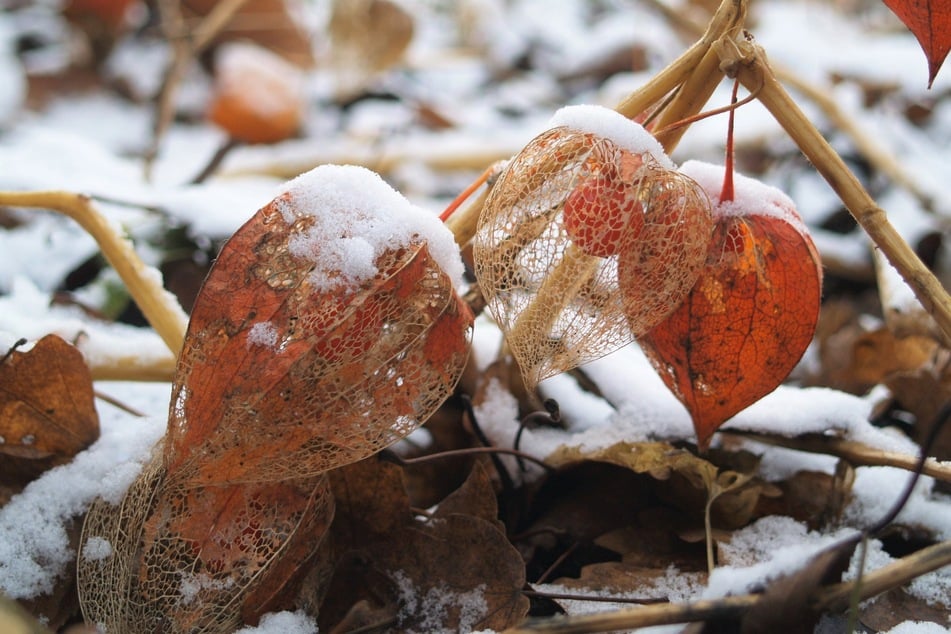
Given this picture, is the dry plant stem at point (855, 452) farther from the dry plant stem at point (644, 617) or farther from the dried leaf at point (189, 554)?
the dried leaf at point (189, 554)

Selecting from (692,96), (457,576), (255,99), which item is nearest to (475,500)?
(457,576)

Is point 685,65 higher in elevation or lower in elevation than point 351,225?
higher

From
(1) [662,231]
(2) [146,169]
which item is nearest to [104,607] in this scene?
(1) [662,231]

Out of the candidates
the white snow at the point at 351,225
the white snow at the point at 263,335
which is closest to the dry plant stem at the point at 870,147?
the white snow at the point at 351,225

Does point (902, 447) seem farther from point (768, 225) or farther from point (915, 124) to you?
point (915, 124)

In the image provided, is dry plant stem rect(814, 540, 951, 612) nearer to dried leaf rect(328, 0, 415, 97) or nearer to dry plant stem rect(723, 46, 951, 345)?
dry plant stem rect(723, 46, 951, 345)

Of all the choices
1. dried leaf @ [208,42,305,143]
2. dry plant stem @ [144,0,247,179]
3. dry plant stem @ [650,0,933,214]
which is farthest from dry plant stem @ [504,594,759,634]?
dried leaf @ [208,42,305,143]

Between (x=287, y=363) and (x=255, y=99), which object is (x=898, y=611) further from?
(x=255, y=99)
